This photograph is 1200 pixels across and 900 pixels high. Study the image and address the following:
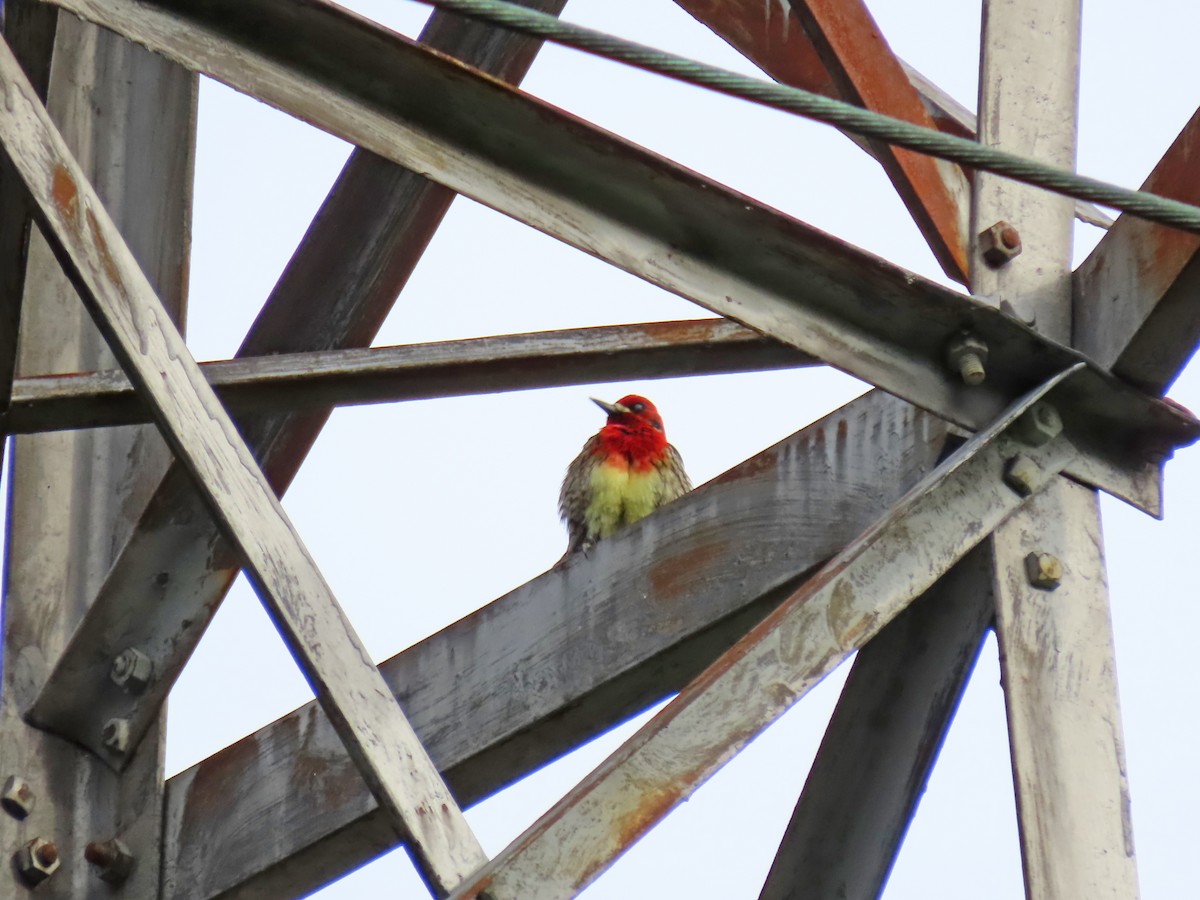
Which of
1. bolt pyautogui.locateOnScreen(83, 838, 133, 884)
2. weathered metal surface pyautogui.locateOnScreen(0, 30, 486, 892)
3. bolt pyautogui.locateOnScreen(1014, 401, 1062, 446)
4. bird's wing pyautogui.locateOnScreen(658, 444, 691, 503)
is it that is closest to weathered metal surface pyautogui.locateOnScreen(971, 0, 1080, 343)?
bolt pyautogui.locateOnScreen(1014, 401, 1062, 446)

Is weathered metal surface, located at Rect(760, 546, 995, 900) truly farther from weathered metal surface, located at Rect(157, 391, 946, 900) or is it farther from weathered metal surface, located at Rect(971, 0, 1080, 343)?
weathered metal surface, located at Rect(971, 0, 1080, 343)

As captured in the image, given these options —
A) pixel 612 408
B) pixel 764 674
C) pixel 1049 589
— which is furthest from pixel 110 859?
pixel 612 408

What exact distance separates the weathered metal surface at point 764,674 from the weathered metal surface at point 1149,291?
7.5 inches

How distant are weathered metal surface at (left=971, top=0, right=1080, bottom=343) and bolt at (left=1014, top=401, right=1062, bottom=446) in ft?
0.52

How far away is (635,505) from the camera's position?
21.6 ft

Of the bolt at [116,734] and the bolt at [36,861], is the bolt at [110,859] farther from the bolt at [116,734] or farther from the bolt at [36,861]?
the bolt at [116,734]

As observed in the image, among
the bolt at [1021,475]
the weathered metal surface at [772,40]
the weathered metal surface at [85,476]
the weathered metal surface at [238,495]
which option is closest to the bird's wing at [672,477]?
the weathered metal surface at [772,40]

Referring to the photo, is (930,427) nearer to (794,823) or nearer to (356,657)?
(794,823)

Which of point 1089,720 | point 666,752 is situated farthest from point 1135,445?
point 666,752

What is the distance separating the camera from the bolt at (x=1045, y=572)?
2.85 metres

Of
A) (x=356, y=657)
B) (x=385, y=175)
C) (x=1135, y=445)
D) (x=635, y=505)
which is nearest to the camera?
(x=356, y=657)

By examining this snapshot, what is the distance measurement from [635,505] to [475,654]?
305 cm

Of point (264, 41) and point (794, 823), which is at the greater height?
point (264, 41)

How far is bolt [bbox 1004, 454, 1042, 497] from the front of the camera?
114 inches
